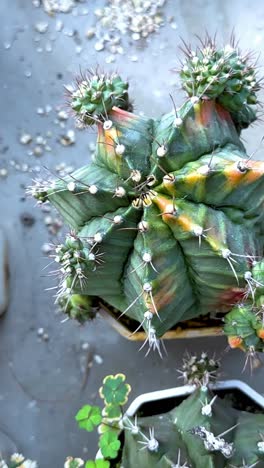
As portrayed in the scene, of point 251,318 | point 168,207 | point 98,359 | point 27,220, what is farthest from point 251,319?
point 27,220

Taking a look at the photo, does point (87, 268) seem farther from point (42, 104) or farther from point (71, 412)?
point (42, 104)

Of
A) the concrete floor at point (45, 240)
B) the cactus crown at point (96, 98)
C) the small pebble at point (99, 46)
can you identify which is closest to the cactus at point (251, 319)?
the cactus crown at point (96, 98)

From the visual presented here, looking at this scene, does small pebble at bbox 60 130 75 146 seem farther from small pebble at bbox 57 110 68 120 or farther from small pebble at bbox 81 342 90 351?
small pebble at bbox 81 342 90 351

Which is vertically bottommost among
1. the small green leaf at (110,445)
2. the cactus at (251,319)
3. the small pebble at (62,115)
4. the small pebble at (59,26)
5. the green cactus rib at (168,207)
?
the small green leaf at (110,445)

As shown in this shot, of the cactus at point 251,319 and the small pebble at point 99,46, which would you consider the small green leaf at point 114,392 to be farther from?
the small pebble at point 99,46

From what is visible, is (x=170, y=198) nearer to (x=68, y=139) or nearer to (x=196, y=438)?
(x=196, y=438)

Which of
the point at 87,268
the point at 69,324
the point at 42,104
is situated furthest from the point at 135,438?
the point at 42,104

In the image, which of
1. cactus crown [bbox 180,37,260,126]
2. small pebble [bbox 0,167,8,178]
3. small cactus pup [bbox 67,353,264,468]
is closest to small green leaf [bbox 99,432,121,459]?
small cactus pup [bbox 67,353,264,468]

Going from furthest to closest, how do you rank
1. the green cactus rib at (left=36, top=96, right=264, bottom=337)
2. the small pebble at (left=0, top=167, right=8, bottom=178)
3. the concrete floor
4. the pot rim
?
the small pebble at (left=0, top=167, right=8, bottom=178) < the concrete floor < the pot rim < the green cactus rib at (left=36, top=96, right=264, bottom=337)
